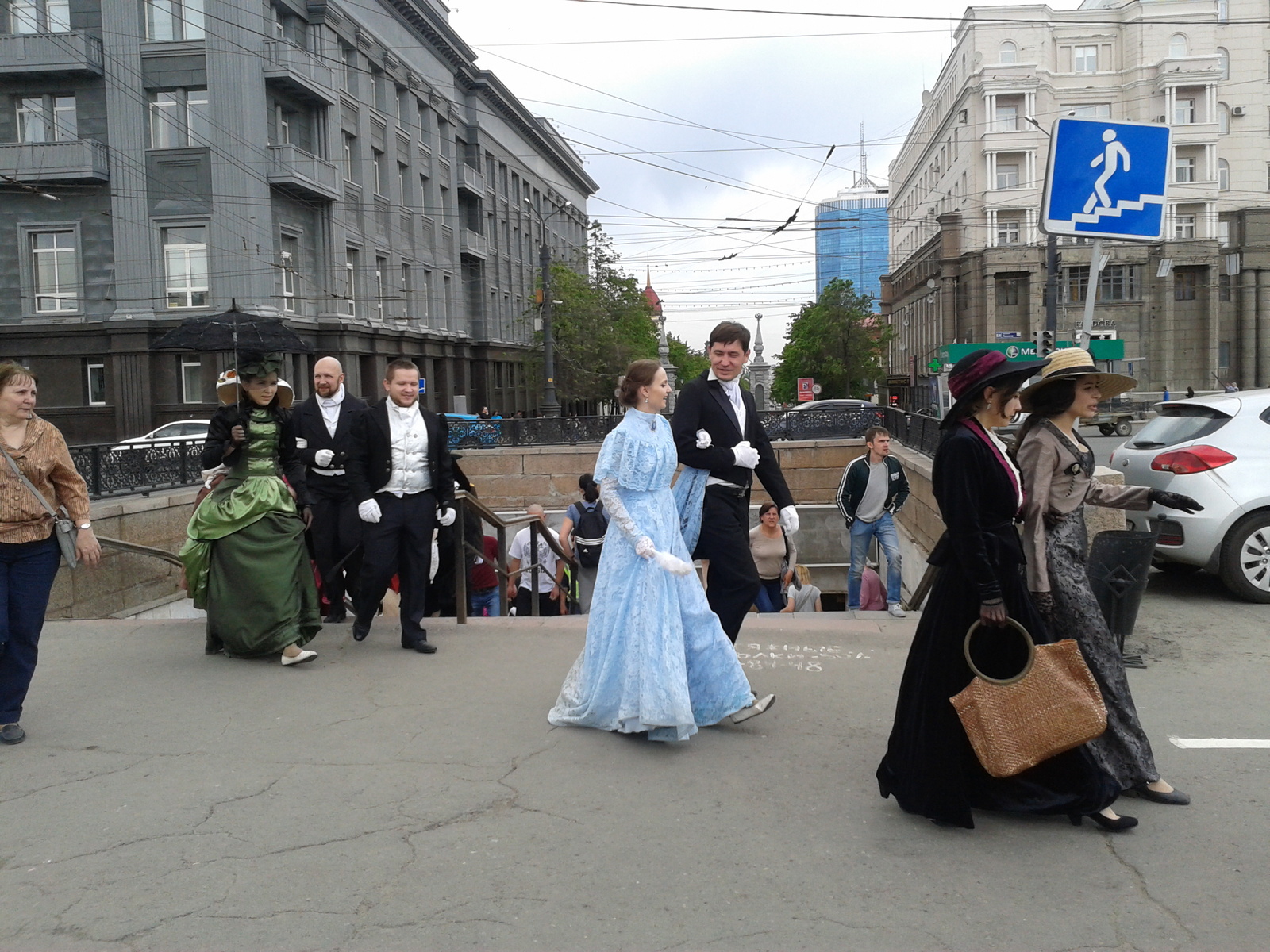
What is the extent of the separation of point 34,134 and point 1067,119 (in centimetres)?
3171

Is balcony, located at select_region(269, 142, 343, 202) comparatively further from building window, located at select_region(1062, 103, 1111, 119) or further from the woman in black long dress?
building window, located at select_region(1062, 103, 1111, 119)

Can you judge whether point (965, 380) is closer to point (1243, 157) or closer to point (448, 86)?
point (448, 86)

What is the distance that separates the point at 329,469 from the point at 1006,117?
190ft

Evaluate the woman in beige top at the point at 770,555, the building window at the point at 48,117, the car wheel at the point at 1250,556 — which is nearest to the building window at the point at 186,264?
the building window at the point at 48,117

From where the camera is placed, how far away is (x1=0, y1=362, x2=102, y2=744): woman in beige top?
17.0ft

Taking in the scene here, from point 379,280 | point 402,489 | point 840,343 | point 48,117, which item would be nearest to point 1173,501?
point 402,489

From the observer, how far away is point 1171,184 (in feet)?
188

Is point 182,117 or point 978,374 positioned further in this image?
point 182,117

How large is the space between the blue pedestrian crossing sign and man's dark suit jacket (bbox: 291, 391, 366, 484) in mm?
5287

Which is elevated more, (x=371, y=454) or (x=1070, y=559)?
(x=371, y=454)

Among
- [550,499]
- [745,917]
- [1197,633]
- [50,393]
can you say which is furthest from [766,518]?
[50,393]

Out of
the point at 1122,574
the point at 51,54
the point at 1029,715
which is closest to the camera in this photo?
the point at 1029,715

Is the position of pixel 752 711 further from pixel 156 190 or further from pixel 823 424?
pixel 156 190

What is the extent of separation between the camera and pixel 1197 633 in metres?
7.44
